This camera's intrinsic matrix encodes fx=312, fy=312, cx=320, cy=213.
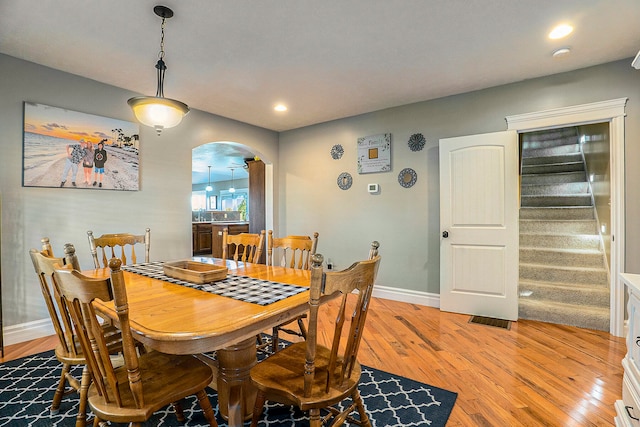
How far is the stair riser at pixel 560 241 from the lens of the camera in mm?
4047

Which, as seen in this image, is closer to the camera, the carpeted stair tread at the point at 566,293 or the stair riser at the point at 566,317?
the stair riser at the point at 566,317

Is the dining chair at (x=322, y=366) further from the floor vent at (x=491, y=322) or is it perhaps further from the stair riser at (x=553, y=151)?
the stair riser at (x=553, y=151)

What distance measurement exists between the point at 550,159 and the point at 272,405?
5628 mm

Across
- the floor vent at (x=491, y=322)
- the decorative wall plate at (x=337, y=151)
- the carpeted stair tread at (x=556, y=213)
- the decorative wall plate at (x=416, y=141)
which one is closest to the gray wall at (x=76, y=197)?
the decorative wall plate at (x=337, y=151)

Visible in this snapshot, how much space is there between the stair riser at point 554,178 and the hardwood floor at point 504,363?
2847 mm

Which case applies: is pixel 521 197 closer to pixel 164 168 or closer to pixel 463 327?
pixel 463 327

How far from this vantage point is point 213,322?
3.94 ft

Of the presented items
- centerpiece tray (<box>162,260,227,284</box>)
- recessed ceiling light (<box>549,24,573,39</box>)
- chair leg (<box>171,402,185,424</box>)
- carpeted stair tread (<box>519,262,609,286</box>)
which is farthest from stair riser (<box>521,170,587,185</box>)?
chair leg (<box>171,402,185,424</box>)

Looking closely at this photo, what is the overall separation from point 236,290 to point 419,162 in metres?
3.03

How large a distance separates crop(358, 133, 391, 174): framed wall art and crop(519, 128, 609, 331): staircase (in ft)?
7.38

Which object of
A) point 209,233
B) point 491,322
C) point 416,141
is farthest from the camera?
point 209,233

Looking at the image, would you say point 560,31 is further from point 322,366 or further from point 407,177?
point 322,366

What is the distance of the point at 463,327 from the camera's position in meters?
3.14

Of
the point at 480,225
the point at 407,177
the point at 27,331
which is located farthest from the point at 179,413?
the point at 407,177
